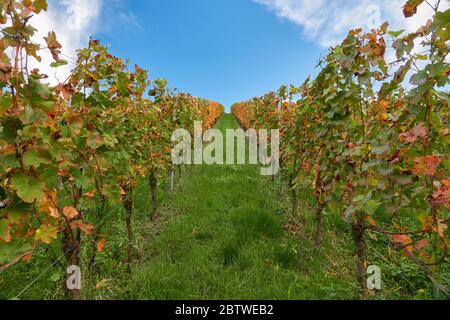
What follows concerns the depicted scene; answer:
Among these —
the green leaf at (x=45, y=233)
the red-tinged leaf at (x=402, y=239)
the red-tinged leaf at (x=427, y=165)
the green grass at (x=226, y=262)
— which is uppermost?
the red-tinged leaf at (x=427, y=165)

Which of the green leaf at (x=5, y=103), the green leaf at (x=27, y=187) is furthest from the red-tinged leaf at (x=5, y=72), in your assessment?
the green leaf at (x=27, y=187)

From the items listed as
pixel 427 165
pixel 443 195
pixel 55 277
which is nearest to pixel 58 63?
pixel 55 277

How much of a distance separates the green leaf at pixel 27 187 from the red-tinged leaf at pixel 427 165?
78.5 inches

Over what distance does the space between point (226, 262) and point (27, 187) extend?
244cm

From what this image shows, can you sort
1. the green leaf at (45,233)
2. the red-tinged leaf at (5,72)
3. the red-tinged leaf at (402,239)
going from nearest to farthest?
1. the red-tinged leaf at (5,72)
2. the green leaf at (45,233)
3. the red-tinged leaf at (402,239)

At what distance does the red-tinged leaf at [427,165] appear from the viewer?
1.73 m

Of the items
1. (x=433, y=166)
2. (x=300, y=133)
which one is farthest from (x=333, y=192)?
(x=300, y=133)

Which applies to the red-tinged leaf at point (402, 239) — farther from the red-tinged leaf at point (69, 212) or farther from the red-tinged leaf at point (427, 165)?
the red-tinged leaf at point (69, 212)

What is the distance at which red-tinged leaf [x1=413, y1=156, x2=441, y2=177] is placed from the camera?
5.67ft

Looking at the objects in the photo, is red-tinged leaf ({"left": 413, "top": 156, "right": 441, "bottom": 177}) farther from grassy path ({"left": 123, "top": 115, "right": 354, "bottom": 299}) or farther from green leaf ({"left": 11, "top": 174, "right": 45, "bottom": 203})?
green leaf ({"left": 11, "top": 174, "right": 45, "bottom": 203})

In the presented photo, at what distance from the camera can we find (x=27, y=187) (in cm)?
171

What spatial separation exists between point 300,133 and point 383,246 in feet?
5.65
